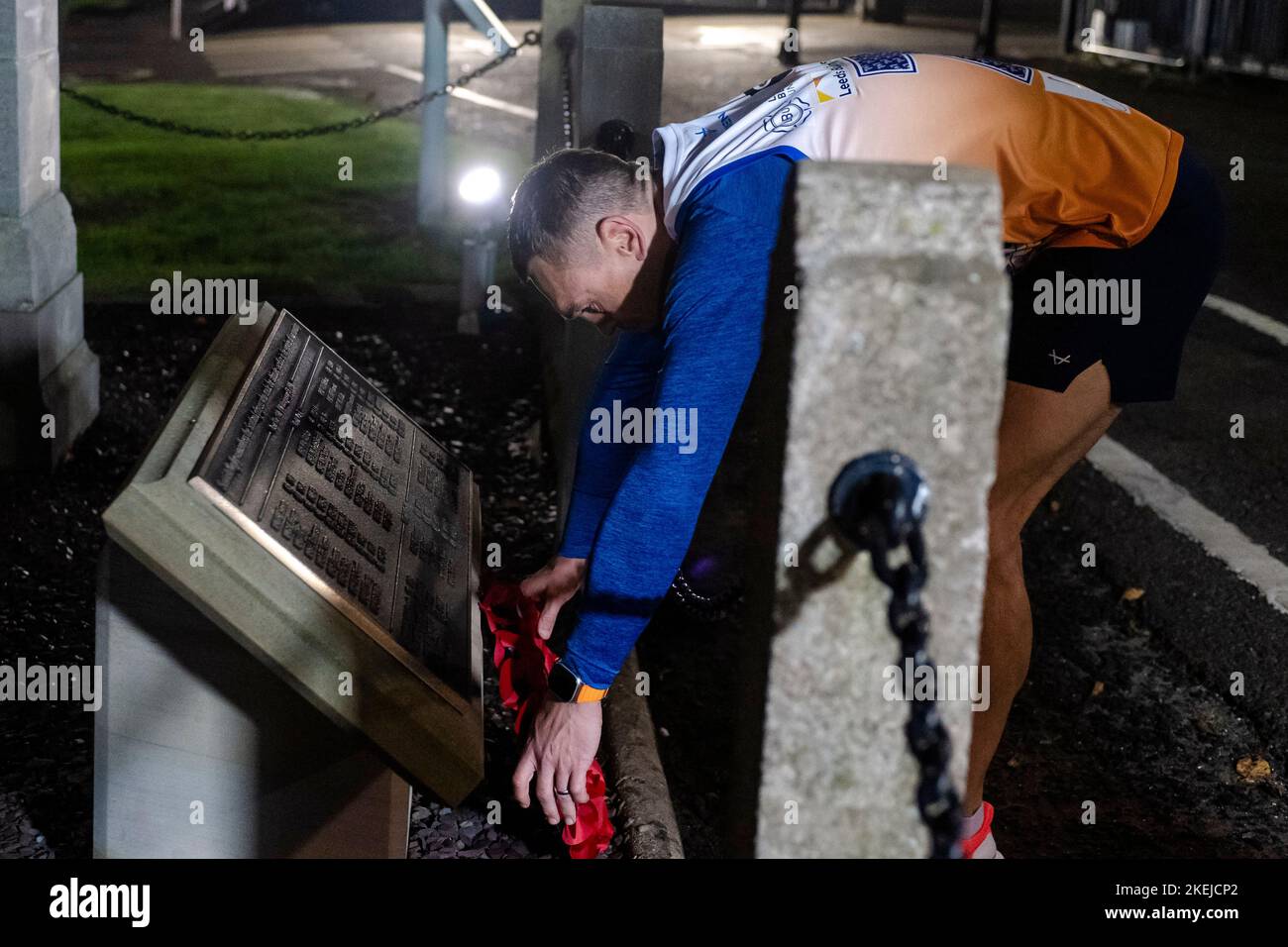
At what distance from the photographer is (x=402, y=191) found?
36.4 ft

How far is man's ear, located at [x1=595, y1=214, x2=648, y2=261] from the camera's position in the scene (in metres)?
2.62

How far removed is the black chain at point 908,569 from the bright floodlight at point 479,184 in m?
5.39

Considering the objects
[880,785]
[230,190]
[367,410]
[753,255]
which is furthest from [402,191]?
[880,785]

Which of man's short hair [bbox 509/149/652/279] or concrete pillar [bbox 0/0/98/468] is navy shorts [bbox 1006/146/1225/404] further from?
concrete pillar [bbox 0/0/98/468]

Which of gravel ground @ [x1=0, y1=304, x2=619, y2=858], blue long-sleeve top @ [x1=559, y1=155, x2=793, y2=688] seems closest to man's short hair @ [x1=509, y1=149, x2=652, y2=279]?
blue long-sleeve top @ [x1=559, y1=155, x2=793, y2=688]

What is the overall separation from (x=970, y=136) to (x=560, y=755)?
4.32ft

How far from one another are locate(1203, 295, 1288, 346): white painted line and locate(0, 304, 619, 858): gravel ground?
3.52 meters

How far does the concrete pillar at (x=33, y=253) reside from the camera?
5.23 meters
